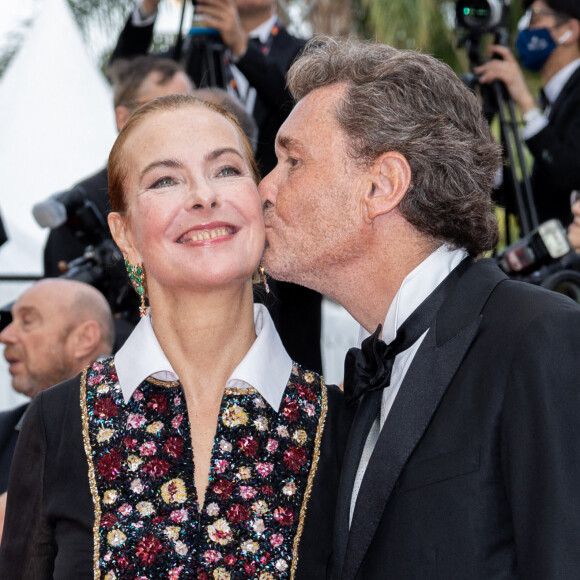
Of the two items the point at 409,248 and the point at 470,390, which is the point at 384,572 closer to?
the point at 470,390

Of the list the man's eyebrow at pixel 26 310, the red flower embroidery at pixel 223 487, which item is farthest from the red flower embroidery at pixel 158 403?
the man's eyebrow at pixel 26 310

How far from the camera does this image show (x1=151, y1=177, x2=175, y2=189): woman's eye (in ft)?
7.99

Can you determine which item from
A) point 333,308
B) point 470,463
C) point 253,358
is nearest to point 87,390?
point 253,358

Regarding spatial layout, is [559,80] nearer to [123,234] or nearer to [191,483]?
[123,234]

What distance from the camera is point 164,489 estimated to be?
2262mm

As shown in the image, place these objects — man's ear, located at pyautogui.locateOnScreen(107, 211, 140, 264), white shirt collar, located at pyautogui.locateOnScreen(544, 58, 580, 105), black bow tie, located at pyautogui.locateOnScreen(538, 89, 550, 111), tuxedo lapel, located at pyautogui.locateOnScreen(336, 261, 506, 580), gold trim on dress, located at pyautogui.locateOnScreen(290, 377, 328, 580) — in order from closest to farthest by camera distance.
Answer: tuxedo lapel, located at pyautogui.locateOnScreen(336, 261, 506, 580) < gold trim on dress, located at pyautogui.locateOnScreen(290, 377, 328, 580) < man's ear, located at pyautogui.locateOnScreen(107, 211, 140, 264) < white shirt collar, located at pyautogui.locateOnScreen(544, 58, 580, 105) < black bow tie, located at pyautogui.locateOnScreen(538, 89, 550, 111)

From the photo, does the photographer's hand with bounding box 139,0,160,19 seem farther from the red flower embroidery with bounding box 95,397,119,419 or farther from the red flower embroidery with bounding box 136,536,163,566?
the red flower embroidery with bounding box 136,536,163,566

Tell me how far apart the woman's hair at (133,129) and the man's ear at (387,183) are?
0.37m

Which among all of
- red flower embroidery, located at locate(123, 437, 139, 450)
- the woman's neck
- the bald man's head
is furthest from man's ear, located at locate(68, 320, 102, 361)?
red flower embroidery, located at locate(123, 437, 139, 450)

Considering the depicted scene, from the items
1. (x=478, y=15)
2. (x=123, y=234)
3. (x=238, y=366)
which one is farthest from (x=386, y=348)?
(x=478, y=15)

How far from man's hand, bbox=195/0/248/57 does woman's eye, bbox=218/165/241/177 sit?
1.66 metres

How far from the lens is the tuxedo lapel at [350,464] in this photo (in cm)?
212

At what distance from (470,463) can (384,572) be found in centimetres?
31

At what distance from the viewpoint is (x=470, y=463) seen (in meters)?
1.88
